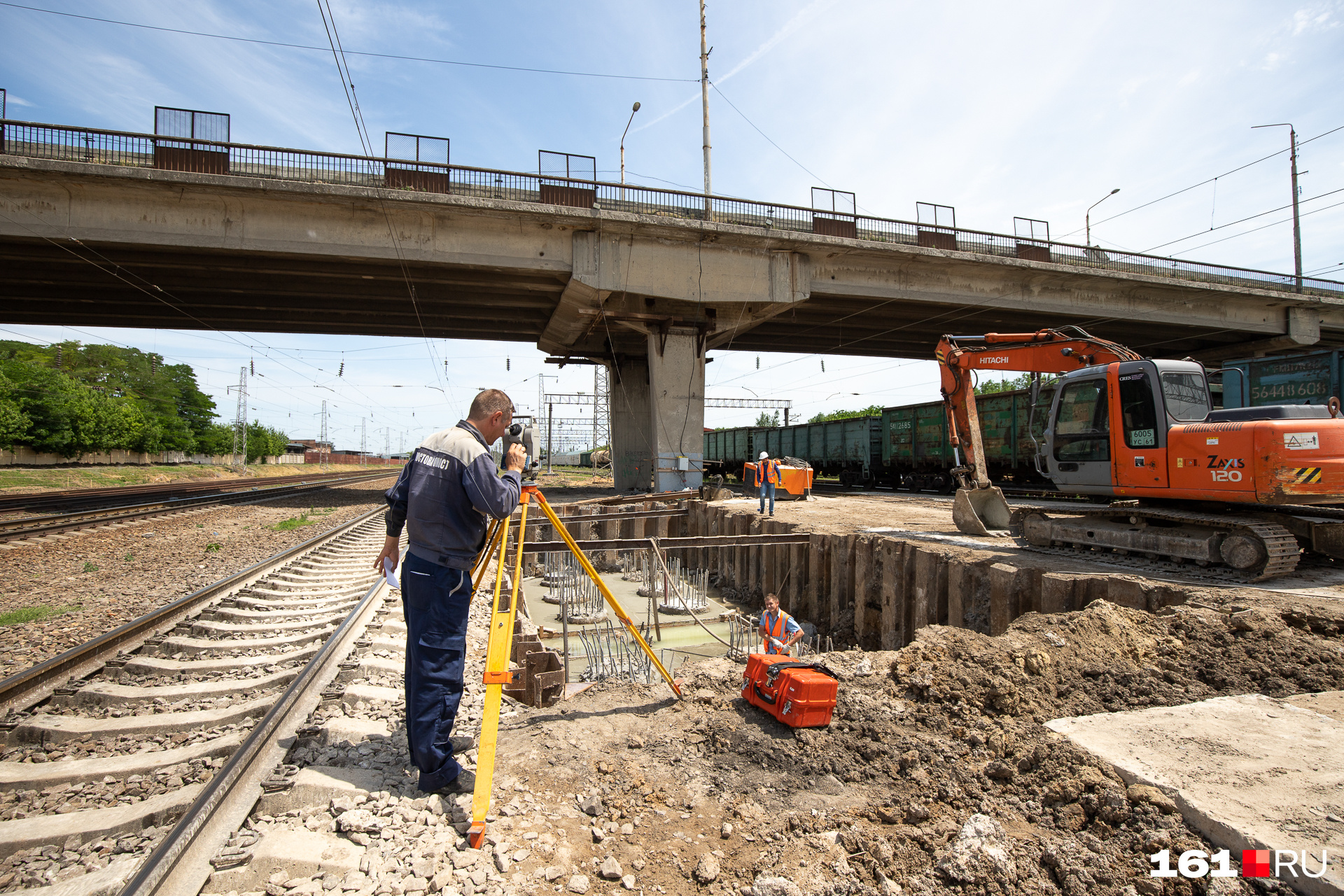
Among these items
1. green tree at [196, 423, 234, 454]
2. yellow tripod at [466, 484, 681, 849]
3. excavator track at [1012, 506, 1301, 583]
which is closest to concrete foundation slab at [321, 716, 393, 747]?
yellow tripod at [466, 484, 681, 849]

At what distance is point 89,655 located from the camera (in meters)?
4.29

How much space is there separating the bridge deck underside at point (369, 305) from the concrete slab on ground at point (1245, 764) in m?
18.5

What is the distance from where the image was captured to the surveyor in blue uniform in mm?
2926

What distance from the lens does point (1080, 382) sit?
820 centimetres

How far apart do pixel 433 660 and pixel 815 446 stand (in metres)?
30.1

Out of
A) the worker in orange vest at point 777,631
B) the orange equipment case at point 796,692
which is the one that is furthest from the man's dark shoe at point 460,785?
the worker in orange vest at point 777,631

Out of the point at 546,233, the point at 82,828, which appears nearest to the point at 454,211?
the point at 546,233

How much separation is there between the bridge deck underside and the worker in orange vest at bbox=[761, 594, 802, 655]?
1542 centimetres

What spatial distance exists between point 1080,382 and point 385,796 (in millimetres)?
9038

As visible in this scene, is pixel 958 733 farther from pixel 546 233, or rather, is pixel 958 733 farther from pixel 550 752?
pixel 546 233

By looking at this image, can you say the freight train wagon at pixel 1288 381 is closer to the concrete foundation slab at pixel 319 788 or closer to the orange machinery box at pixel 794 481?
the orange machinery box at pixel 794 481

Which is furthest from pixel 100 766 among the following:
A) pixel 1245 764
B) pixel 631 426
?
pixel 631 426

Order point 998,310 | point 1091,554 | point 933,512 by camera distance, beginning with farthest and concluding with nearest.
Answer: point 998,310
point 933,512
point 1091,554

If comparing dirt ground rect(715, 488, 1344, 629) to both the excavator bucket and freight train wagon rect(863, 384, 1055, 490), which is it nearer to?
the excavator bucket
